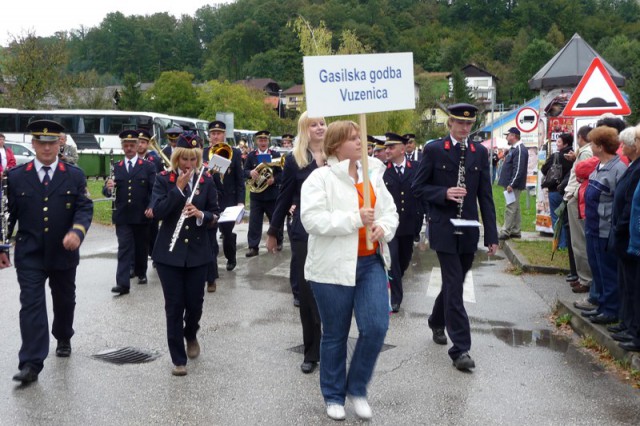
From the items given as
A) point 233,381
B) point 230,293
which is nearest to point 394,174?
point 230,293

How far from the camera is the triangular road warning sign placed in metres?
9.94

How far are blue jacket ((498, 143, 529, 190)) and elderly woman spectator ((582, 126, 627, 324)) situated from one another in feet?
22.1

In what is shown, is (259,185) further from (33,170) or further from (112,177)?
(33,170)

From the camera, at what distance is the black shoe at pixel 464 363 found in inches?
241

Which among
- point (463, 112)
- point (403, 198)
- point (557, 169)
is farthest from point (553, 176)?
point (463, 112)

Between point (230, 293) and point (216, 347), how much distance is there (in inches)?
105

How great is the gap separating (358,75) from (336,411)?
2.28 meters

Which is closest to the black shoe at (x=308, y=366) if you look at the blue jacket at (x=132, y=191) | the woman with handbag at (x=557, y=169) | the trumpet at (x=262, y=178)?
the blue jacket at (x=132, y=191)

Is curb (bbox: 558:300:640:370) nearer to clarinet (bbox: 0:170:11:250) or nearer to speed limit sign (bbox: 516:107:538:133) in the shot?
clarinet (bbox: 0:170:11:250)

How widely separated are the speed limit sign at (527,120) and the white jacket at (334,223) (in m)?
15.2

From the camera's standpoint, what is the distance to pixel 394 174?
30.8 feet

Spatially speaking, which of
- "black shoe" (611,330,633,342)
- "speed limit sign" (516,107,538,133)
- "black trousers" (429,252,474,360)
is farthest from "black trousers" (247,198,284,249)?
"speed limit sign" (516,107,538,133)

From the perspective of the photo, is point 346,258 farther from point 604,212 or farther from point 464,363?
point 604,212

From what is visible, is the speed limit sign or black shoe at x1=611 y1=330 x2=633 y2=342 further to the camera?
the speed limit sign
